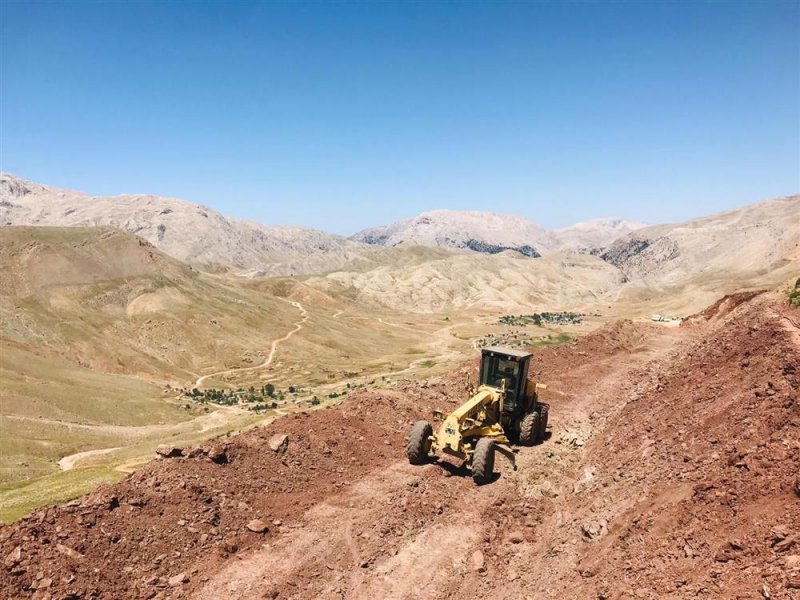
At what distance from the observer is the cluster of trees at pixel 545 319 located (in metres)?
135

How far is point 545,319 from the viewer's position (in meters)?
145

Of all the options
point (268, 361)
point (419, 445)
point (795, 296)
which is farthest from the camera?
point (268, 361)

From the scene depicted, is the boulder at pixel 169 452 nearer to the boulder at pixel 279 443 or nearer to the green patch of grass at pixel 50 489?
the boulder at pixel 279 443

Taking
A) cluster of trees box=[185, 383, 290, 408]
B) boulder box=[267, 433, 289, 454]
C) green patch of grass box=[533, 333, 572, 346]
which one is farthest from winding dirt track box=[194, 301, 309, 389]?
boulder box=[267, 433, 289, 454]

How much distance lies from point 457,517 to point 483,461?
6.56 ft

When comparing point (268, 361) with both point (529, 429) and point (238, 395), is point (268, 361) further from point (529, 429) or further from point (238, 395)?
point (529, 429)

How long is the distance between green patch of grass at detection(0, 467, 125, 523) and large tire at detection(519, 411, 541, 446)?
19609 millimetres

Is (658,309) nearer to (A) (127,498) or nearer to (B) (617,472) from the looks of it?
(B) (617,472)

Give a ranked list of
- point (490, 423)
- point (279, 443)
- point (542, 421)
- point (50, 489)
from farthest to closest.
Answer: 1. point (50, 489)
2. point (542, 421)
3. point (490, 423)
4. point (279, 443)

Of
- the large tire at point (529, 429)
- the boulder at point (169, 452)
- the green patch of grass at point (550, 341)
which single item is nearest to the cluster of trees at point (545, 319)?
the green patch of grass at point (550, 341)

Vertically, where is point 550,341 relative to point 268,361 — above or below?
above

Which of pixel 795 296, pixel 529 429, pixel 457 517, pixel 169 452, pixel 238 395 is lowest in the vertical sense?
pixel 238 395

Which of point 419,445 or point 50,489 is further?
point 50,489

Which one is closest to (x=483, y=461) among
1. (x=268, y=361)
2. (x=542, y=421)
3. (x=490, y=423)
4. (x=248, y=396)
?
(x=490, y=423)
